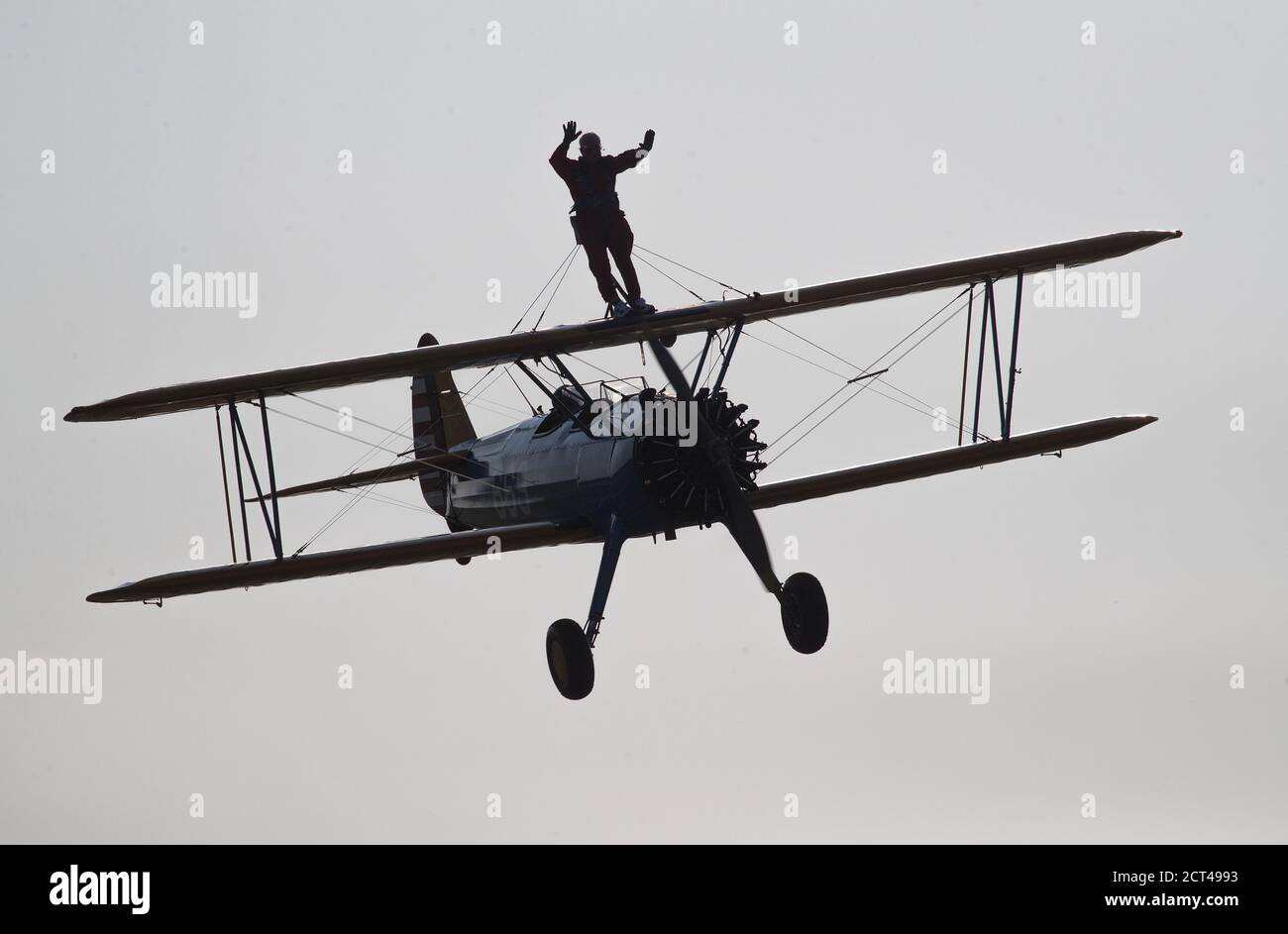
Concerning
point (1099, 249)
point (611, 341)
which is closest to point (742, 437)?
point (611, 341)

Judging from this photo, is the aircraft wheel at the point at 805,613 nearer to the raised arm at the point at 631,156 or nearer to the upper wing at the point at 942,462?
the upper wing at the point at 942,462

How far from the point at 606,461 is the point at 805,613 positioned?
2.58m

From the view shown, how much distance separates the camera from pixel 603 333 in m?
22.4

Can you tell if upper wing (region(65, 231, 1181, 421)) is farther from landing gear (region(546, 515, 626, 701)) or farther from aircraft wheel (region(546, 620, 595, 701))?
aircraft wheel (region(546, 620, 595, 701))

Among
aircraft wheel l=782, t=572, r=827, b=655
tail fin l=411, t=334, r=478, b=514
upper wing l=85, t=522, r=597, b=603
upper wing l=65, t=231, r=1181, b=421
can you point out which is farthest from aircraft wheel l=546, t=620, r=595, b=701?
tail fin l=411, t=334, r=478, b=514

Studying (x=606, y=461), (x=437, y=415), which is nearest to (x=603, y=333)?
(x=606, y=461)

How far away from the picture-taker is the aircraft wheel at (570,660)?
2183 cm

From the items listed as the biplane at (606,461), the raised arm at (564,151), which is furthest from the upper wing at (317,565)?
the raised arm at (564,151)

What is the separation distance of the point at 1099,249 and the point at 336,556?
9.09 meters

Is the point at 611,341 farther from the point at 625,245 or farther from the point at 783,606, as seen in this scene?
the point at 783,606

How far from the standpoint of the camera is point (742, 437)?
885 inches

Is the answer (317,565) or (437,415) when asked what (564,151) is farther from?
(437,415)

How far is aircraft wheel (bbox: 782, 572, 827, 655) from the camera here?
2247 cm

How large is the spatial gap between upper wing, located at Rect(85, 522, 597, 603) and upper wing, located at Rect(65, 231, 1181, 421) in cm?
168
